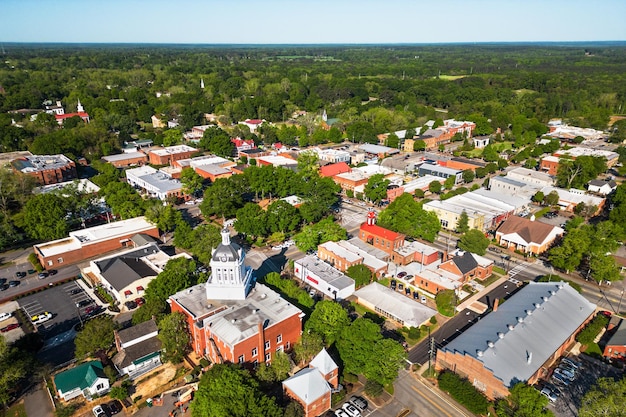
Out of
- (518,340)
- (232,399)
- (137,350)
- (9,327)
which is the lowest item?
(9,327)

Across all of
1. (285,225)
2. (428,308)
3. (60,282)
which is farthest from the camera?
(285,225)

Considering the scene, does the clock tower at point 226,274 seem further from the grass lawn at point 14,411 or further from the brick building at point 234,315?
the grass lawn at point 14,411

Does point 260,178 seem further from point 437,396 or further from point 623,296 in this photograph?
point 623,296

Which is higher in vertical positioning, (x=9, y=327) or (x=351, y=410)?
(x=9, y=327)

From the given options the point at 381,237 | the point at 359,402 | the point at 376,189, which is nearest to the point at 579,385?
the point at 359,402

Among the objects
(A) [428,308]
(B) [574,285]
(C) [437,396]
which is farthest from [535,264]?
(C) [437,396]

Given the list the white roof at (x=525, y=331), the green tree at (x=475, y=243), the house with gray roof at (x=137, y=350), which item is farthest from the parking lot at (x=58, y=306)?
the green tree at (x=475, y=243)

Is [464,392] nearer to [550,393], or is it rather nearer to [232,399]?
[550,393]
